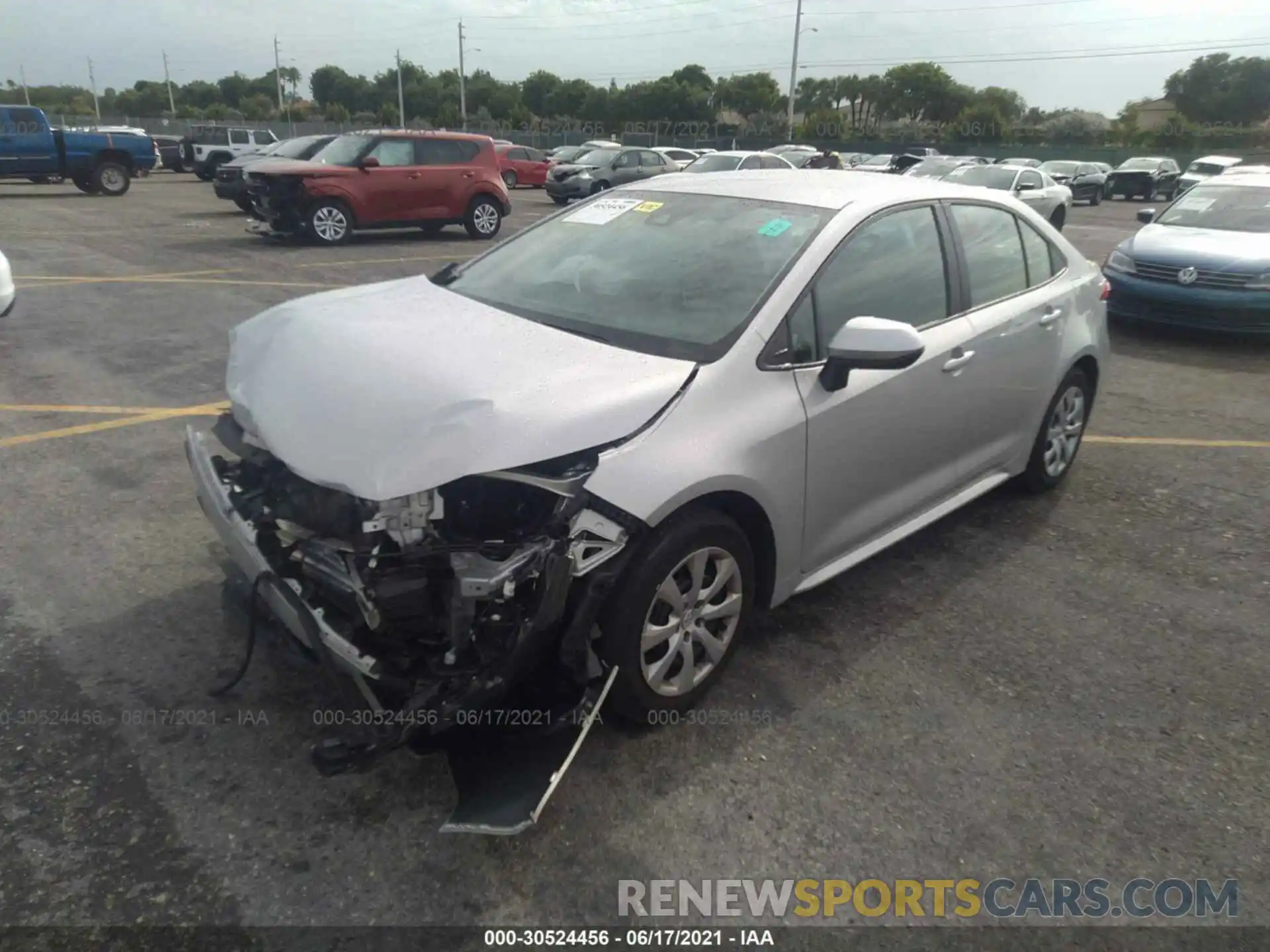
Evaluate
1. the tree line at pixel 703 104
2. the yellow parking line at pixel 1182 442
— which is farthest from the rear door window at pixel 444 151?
the tree line at pixel 703 104

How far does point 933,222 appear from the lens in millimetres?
3969

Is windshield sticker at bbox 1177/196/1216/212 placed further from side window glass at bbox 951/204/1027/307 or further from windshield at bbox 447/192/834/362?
windshield at bbox 447/192/834/362

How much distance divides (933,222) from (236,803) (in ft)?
11.3

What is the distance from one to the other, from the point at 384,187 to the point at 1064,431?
478 inches

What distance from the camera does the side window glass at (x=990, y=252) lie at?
4.11 m

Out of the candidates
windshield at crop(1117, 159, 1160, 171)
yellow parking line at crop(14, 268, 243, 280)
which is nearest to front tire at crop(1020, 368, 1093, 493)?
yellow parking line at crop(14, 268, 243, 280)

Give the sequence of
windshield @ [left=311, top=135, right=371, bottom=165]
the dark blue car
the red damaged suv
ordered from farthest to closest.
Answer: windshield @ [left=311, top=135, right=371, bottom=165], the red damaged suv, the dark blue car

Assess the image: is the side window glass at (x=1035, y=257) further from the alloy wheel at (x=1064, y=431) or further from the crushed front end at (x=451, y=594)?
the crushed front end at (x=451, y=594)

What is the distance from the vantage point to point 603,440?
266 centimetres

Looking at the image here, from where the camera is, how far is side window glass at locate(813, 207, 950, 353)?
336 cm

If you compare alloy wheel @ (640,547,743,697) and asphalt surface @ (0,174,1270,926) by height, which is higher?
alloy wheel @ (640,547,743,697)

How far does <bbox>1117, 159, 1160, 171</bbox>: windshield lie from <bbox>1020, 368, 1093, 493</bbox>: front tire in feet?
114

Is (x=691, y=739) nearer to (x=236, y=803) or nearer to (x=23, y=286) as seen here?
(x=236, y=803)

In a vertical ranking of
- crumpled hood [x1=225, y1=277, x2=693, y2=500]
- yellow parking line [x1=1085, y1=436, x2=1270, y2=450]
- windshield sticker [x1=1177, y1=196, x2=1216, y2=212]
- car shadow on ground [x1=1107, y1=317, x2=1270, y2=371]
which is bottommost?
yellow parking line [x1=1085, y1=436, x2=1270, y2=450]
